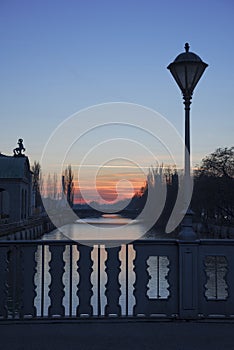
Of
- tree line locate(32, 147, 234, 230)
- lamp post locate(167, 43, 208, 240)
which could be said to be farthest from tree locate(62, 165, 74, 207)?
lamp post locate(167, 43, 208, 240)

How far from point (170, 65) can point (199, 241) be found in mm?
2681

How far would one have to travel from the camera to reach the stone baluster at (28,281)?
6312 mm

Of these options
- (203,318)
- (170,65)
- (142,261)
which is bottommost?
(203,318)

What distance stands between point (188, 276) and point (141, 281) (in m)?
0.66

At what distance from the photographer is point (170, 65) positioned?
7.02 meters

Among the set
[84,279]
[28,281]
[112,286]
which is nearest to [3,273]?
[28,281]

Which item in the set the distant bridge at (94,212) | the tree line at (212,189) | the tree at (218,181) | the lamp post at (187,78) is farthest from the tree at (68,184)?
the lamp post at (187,78)

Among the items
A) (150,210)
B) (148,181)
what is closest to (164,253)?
(148,181)

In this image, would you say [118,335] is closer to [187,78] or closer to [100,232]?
[187,78]

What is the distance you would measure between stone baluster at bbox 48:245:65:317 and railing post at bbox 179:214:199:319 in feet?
5.44

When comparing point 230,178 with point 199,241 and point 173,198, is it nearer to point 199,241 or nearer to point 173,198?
point 173,198

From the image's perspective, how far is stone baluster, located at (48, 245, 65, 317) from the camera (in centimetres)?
636

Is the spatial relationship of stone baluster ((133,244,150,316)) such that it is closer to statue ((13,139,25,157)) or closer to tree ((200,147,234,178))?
tree ((200,147,234,178))

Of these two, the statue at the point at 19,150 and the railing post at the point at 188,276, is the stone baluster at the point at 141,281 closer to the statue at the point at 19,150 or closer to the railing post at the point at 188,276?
the railing post at the point at 188,276
